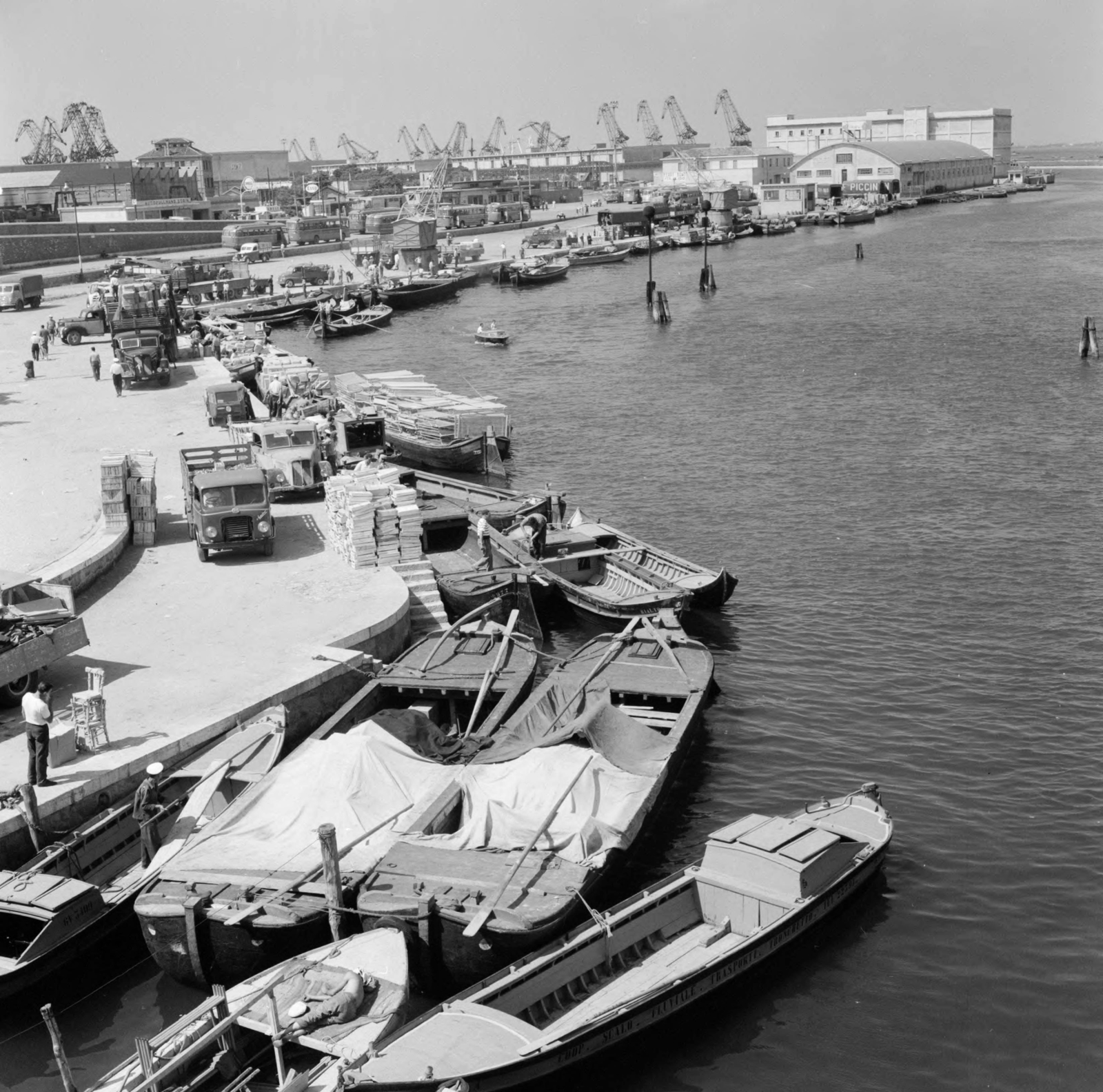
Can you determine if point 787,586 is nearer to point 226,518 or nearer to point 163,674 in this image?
point 226,518

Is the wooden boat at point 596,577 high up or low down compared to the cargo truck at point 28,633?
down

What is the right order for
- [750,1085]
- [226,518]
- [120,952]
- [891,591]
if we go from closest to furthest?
[750,1085] → [120,952] → [226,518] → [891,591]

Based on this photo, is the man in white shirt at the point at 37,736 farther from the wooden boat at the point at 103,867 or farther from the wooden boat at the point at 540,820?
the wooden boat at the point at 540,820

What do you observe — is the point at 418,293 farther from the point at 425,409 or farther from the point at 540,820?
the point at 540,820

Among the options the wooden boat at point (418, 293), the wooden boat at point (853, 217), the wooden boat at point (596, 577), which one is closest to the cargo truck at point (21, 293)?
the wooden boat at point (418, 293)

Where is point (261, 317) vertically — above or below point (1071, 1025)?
above

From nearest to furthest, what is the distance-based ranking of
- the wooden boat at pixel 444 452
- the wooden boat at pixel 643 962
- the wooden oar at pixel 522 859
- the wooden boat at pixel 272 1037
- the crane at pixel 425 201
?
the wooden boat at pixel 272 1037 → the wooden boat at pixel 643 962 → the wooden oar at pixel 522 859 → the wooden boat at pixel 444 452 → the crane at pixel 425 201

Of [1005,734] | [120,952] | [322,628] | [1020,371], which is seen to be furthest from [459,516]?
[1020,371]

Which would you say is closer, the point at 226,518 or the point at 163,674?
the point at 163,674
